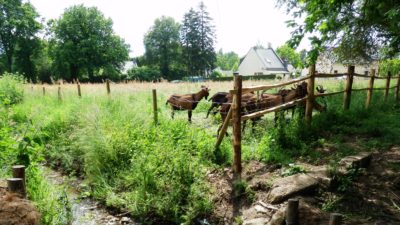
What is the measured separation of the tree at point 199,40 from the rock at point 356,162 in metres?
40.4

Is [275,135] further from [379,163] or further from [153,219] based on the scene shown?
[153,219]

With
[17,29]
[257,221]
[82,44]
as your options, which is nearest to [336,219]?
[257,221]

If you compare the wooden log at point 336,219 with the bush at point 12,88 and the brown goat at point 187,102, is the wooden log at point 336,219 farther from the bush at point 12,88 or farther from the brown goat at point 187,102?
the bush at point 12,88

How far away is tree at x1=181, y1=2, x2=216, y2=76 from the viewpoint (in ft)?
144

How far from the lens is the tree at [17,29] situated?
32.7 m

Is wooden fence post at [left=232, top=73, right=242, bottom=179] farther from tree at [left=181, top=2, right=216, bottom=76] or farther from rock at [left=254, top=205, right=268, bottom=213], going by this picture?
tree at [left=181, top=2, right=216, bottom=76]

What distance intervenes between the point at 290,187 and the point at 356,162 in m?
1.24

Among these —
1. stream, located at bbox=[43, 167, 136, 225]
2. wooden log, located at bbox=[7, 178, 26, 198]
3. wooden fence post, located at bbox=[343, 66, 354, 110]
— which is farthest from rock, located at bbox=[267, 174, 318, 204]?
wooden fence post, located at bbox=[343, 66, 354, 110]

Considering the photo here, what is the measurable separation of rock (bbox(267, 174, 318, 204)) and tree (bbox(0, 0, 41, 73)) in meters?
37.9

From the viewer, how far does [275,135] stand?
18.1ft

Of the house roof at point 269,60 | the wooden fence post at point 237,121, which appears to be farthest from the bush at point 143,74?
the wooden fence post at point 237,121

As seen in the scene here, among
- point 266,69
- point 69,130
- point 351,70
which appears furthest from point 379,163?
point 266,69

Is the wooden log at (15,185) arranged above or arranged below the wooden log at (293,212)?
above

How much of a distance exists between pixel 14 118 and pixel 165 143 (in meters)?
6.66
